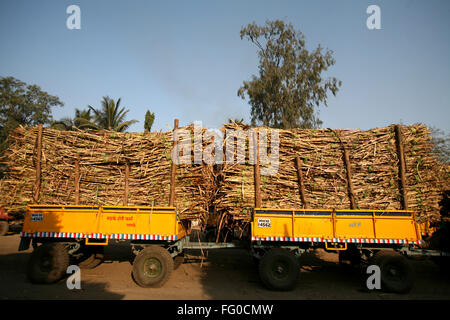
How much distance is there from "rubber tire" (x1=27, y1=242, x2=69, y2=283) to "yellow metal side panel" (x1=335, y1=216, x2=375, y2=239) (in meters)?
6.97

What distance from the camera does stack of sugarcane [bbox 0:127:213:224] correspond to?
24.7 feet

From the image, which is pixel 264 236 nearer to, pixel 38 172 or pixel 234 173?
pixel 234 173

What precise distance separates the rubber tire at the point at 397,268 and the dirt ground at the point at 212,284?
17 cm

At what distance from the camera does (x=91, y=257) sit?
830 cm

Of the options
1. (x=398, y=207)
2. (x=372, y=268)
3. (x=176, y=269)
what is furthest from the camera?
(x=176, y=269)

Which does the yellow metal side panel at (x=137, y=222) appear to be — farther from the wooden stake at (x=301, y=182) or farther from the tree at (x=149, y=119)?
the tree at (x=149, y=119)

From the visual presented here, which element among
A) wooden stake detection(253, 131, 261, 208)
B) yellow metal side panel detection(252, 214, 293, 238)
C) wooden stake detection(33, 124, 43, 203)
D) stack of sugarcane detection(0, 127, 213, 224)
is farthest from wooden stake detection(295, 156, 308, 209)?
wooden stake detection(33, 124, 43, 203)

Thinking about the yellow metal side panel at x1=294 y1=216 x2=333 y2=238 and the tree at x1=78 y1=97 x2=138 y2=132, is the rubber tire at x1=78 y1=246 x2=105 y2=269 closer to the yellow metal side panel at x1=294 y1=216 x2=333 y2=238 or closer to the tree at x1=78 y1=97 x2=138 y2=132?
the yellow metal side panel at x1=294 y1=216 x2=333 y2=238

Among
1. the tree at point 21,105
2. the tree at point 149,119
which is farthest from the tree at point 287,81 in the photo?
the tree at point 21,105

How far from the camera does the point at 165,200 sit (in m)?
7.47

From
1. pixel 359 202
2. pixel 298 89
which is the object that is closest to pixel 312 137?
pixel 359 202
